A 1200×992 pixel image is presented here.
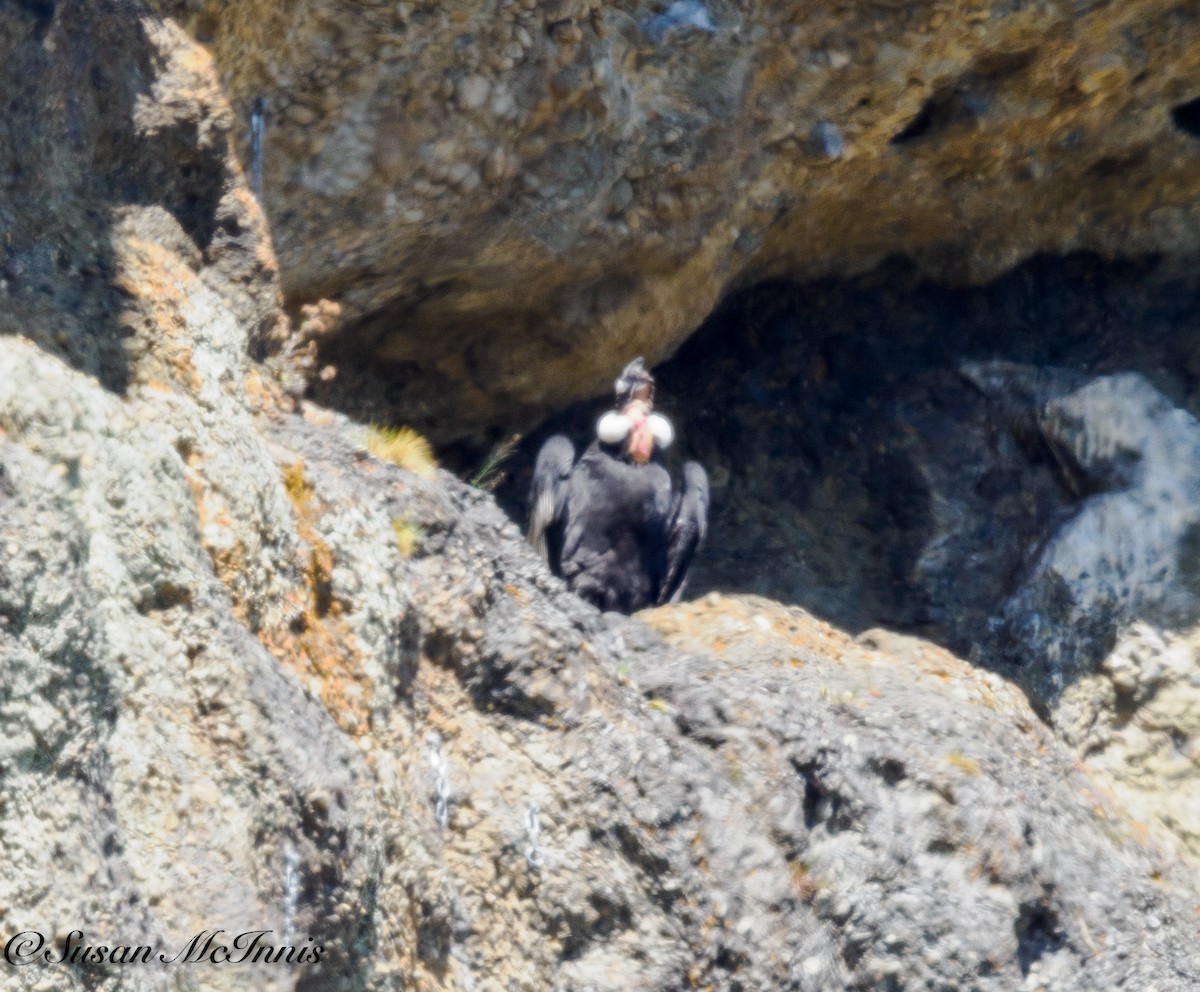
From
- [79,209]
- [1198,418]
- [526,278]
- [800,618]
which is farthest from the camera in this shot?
[1198,418]

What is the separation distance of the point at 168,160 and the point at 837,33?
331 cm

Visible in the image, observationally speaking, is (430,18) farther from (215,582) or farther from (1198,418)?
(1198,418)

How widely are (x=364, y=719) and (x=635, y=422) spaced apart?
2.83 metres

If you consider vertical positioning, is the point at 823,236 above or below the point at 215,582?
above

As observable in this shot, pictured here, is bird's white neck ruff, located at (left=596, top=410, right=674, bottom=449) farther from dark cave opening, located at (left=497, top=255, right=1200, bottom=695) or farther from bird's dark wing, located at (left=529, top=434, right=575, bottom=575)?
dark cave opening, located at (left=497, top=255, right=1200, bottom=695)

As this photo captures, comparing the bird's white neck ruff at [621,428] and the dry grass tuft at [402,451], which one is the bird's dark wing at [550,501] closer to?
the bird's white neck ruff at [621,428]

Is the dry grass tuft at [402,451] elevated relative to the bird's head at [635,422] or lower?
lower

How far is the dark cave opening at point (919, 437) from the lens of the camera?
8.23 meters

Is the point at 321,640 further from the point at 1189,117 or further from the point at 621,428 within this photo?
the point at 1189,117

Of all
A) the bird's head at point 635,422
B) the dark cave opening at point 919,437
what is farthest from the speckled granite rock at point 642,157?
the bird's head at point 635,422

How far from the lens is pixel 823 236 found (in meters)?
8.89

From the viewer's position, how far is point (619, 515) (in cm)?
752

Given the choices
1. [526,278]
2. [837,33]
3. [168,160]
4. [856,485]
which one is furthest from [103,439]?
[856,485]

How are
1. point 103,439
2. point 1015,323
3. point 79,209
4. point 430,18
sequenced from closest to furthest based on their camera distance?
point 103,439, point 79,209, point 430,18, point 1015,323
